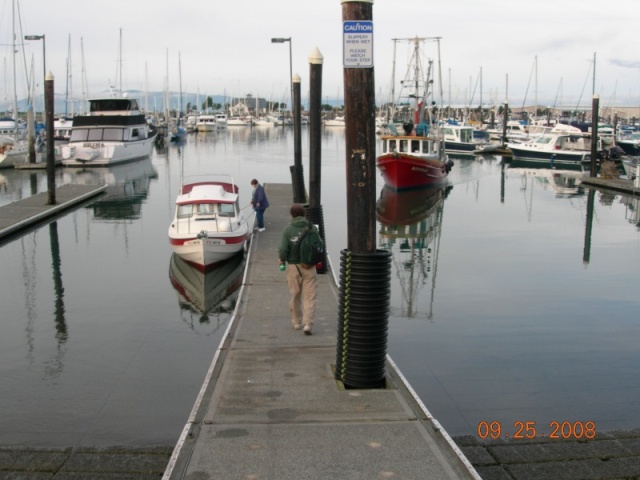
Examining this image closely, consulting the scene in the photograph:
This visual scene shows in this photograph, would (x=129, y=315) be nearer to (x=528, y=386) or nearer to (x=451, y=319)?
(x=451, y=319)

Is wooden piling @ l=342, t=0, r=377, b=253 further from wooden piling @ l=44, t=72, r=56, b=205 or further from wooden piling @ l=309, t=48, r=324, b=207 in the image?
wooden piling @ l=44, t=72, r=56, b=205

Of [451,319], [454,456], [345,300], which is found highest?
[345,300]

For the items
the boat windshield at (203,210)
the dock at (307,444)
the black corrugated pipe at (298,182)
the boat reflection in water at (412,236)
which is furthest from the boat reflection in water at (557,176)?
the dock at (307,444)

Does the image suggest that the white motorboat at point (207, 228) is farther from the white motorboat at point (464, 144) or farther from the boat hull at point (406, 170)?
the white motorboat at point (464, 144)

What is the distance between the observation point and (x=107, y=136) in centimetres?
5403

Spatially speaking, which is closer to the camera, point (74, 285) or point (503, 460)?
point (503, 460)

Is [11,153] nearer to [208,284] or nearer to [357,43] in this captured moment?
[208,284]

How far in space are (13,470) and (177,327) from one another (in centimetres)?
654

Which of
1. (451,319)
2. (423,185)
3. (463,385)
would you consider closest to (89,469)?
(463,385)

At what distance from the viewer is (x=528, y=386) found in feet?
34.1

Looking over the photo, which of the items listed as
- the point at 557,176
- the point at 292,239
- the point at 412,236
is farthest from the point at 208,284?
the point at 557,176

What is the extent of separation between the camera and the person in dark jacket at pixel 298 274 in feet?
33.2
